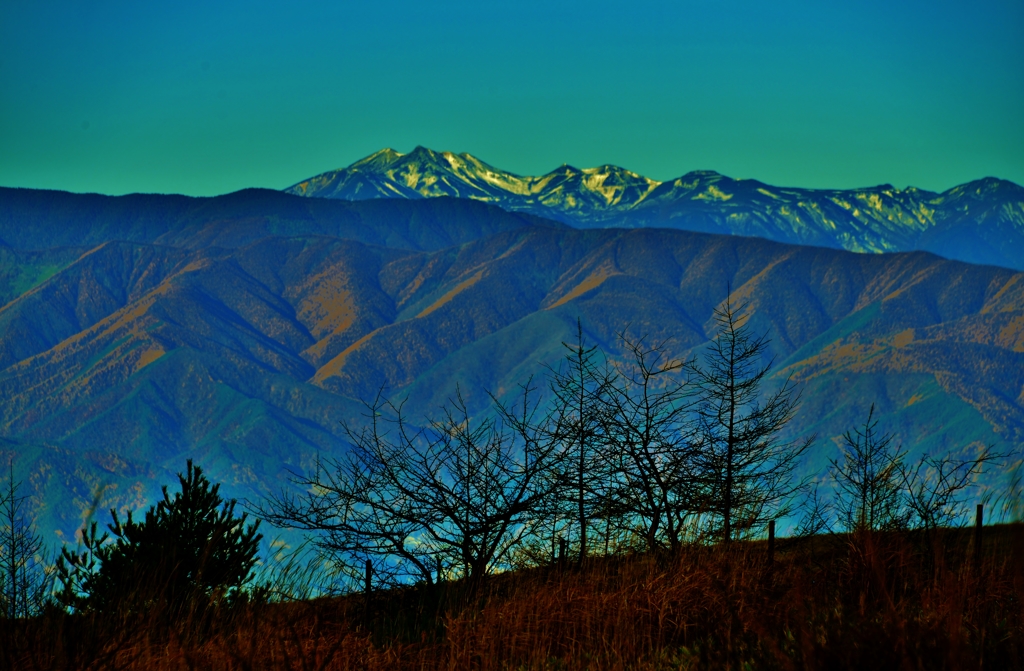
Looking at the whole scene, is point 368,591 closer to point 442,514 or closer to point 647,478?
point 442,514

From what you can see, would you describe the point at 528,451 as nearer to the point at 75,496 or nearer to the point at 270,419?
the point at 75,496

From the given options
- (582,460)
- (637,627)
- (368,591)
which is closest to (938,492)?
(582,460)

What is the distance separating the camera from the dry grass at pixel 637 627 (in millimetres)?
5191

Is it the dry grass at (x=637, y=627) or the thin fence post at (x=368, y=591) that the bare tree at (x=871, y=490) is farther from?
the thin fence post at (x=368, y=591)

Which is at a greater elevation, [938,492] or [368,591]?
[938,492]

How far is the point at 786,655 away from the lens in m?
4.94

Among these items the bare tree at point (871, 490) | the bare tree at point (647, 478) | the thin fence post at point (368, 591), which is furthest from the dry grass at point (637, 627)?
the bare tree at point (647, 478)

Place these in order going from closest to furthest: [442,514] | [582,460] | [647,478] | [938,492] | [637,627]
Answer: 1. [637,627]
2. [442,514]
3. [582,460]
4. [647,478]
5. [938,492]

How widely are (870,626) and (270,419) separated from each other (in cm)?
19025

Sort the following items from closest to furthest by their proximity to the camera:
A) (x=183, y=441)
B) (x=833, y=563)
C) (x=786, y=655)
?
1. (x=786, y=655)
2. (x=833, y=563)
3. (x=183, y=441)

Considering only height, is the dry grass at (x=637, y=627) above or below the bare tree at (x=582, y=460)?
below

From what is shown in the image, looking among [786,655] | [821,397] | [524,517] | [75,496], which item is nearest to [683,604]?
[786,655]

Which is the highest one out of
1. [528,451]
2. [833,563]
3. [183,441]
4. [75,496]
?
[183,441]

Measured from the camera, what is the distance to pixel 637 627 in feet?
21.5
